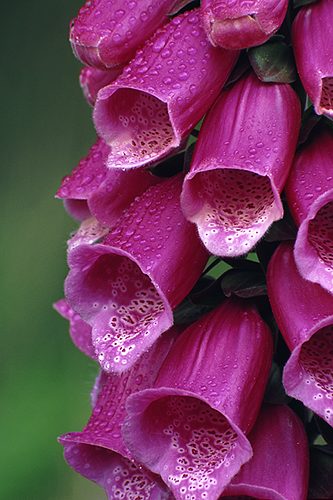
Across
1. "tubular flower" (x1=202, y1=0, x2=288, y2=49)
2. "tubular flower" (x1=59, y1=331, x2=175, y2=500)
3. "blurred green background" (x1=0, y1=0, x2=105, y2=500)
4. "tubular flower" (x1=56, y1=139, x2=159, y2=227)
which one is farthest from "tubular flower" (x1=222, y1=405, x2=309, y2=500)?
"blurred green background" (x1=0, y1=0, x2=105, y2=500)

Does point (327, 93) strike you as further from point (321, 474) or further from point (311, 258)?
point (321, 474)

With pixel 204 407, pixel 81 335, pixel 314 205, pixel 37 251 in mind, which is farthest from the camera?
pixel 37 251

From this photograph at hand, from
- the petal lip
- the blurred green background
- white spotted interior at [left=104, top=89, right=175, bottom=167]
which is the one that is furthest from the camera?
the blurred green background

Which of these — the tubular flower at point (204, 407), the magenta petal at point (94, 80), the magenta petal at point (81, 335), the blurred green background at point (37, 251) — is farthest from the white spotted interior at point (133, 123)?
the blurred green background at point (37, 251)

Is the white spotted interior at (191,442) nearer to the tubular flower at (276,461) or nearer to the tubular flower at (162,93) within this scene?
the tubular flower at (276,461)

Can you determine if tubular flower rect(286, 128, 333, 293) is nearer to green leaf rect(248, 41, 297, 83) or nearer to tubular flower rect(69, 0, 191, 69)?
green leaf rect(248, 41, 297, 83)

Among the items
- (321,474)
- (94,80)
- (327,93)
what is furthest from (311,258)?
(94,80)
